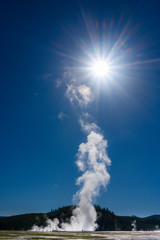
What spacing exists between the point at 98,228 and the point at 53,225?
44157mm

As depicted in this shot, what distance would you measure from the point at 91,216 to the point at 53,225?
3967 centimetres

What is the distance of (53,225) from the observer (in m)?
199

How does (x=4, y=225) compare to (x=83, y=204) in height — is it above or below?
below

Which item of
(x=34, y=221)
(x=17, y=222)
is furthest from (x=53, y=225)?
(x=17, y=222)

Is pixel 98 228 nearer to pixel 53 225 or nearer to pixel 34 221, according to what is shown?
pixel 53 225

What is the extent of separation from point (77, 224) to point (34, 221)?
4358 centimetres

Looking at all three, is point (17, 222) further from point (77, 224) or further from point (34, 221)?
point (77, 224)

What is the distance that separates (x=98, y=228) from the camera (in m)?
199

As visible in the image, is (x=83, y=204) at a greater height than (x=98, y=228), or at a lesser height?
greater

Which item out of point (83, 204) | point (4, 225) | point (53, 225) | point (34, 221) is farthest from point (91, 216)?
point (4, 225)

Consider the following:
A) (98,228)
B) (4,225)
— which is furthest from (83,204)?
(4,225)

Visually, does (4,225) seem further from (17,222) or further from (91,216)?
(91,216)

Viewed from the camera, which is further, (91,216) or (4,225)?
(91,216)

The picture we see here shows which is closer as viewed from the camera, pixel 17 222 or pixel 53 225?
pixel 17 222
